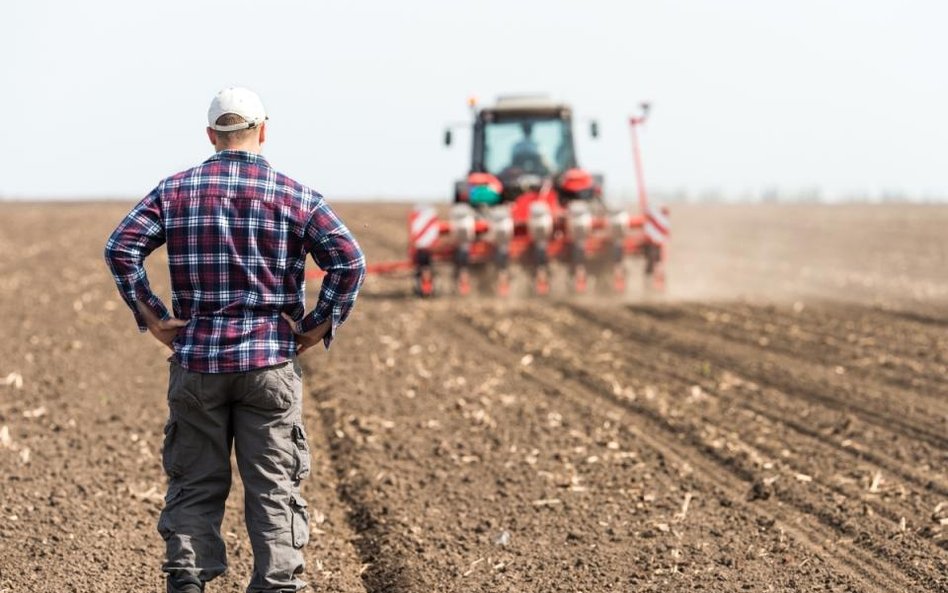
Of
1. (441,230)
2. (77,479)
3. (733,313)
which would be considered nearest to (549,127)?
(441,230)

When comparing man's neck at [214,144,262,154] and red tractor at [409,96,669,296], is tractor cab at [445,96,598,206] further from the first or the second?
man's neck at [214,144,262,154]

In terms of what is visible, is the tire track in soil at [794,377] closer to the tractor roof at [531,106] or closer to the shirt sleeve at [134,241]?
the tractor roof at [531,106]

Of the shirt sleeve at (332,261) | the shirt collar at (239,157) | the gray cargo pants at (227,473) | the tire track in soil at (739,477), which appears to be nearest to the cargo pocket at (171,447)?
the gray cargo pants at (227,473)

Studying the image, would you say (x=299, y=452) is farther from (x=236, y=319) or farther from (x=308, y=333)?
(x=236, y=319)

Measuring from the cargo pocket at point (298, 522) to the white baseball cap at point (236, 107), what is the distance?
49.0 inches

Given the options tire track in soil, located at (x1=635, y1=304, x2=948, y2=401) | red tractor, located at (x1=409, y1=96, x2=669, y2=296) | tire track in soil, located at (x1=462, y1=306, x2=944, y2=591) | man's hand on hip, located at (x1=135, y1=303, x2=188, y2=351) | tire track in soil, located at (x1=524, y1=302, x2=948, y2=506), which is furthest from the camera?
red tractor, located at (x1=409, y1=96, x2=669, y2=296)

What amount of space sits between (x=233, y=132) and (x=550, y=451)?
3.97 m

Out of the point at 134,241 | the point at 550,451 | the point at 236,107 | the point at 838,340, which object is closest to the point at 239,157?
the point at 236,107

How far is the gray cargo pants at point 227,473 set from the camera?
13.4 ft

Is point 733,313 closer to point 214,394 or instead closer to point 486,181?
point 486,181

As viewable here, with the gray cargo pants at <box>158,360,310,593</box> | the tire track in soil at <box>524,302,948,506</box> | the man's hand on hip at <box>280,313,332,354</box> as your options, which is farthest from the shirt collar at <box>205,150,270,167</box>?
the tire track in soil at <box>524,302,948,506</box>

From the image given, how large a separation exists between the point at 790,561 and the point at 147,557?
111 inches

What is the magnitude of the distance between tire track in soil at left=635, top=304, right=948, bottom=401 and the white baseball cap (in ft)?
21.6

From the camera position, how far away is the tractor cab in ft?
55.6
